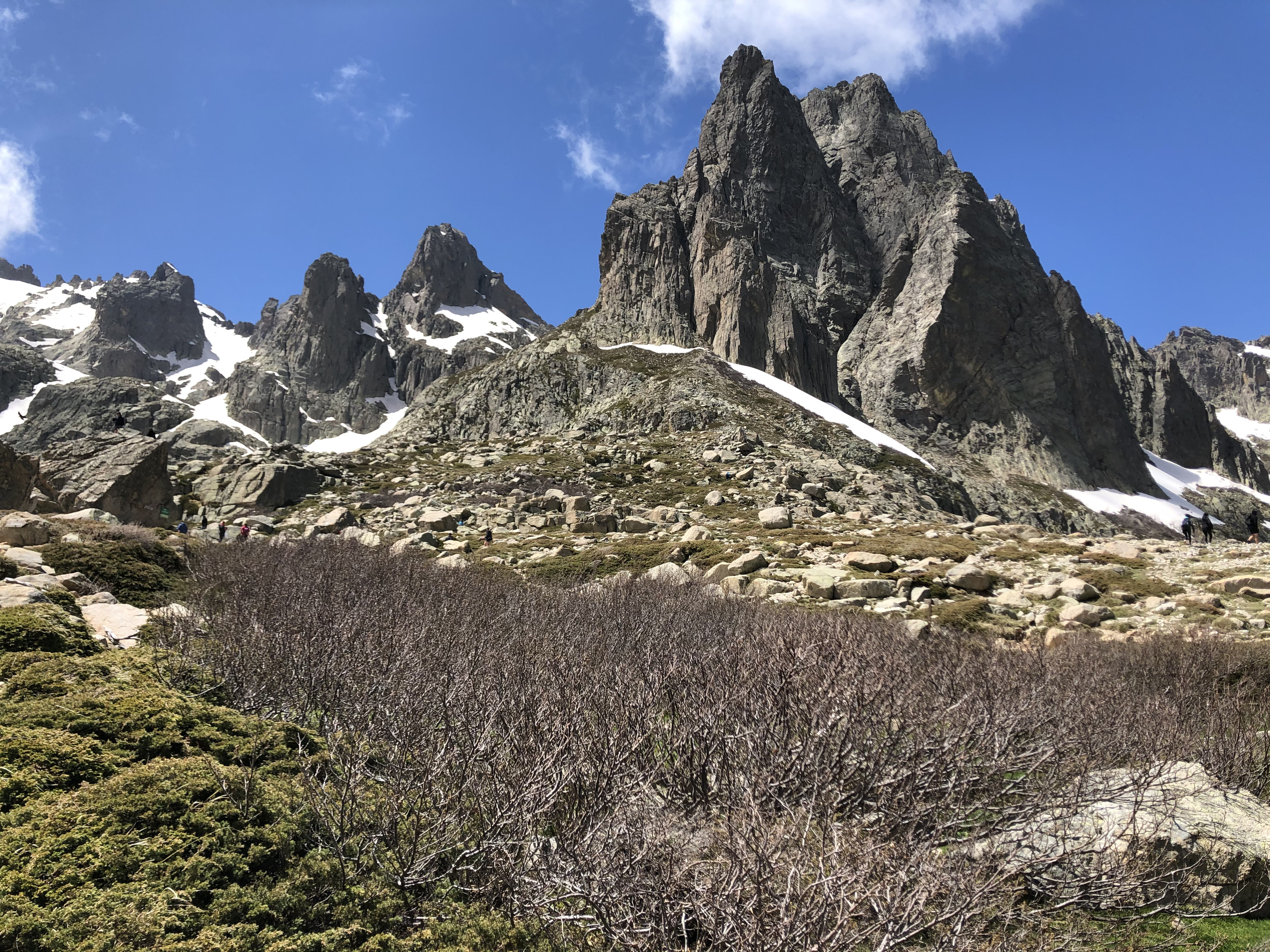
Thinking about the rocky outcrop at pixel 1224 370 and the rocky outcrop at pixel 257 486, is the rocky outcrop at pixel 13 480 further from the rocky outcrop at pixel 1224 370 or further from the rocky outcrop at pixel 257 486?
the rocky outcrop at pixel 1224 370

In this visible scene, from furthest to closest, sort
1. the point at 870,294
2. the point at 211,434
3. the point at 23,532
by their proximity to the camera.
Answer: the point at 211,434
the point at 870,294
the point at 23,532

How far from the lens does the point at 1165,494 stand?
227 feet

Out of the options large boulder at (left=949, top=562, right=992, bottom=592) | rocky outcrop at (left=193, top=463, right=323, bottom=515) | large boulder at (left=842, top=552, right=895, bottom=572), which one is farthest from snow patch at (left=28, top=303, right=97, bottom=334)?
large boulder at (left=949, top=562, right=992, bottom=592)

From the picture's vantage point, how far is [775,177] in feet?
242

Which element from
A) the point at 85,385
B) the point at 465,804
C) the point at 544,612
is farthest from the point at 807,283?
the point at 85,385

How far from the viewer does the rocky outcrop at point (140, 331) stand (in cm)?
14138

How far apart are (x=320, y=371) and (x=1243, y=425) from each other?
706 feet

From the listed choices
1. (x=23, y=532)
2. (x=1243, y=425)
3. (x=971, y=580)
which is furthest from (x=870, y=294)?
(x=1243, y=425)

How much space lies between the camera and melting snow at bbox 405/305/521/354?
14288cm

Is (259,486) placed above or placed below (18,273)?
below

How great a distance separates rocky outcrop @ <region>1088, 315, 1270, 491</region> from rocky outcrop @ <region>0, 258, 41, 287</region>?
877 feet

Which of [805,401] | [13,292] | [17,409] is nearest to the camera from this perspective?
[805,401]

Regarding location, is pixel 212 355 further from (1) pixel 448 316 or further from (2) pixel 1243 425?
(2) pixel 1243 425

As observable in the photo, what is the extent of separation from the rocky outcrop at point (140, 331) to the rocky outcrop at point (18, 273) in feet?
138
